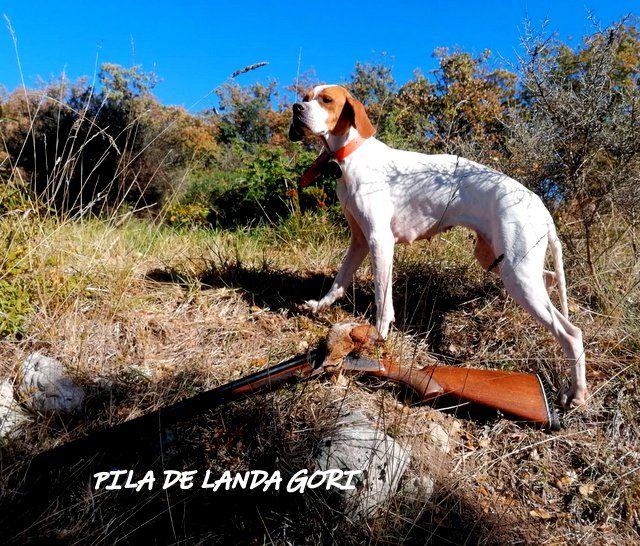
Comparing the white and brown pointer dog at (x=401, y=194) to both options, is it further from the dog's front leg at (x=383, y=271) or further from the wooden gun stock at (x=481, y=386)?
the wooden gun stock at (x=481, y=386)

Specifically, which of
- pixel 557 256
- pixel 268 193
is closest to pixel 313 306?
pixel 557 256

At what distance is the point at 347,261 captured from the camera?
2992mm

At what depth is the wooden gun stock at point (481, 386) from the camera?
6.55 feet

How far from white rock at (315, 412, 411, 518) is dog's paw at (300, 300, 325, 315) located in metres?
1.20

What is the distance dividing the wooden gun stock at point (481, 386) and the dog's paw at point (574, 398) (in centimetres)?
21

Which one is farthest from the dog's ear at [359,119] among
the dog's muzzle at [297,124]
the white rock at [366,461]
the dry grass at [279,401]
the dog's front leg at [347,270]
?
the white rock at [366,461]

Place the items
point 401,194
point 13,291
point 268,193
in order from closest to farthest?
point 13,291 → point 401,194 → point 268,193

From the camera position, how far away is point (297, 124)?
8.62 ft

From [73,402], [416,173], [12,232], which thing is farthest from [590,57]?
[12,232]

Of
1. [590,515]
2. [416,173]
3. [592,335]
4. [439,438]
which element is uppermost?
[416,173]

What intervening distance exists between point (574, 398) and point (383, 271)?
116 centimetres

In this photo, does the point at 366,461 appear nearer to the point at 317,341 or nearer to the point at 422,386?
the point at 422,386

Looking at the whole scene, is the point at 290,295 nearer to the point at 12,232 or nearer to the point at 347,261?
the point at 347,261

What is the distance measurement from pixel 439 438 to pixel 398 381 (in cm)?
31
